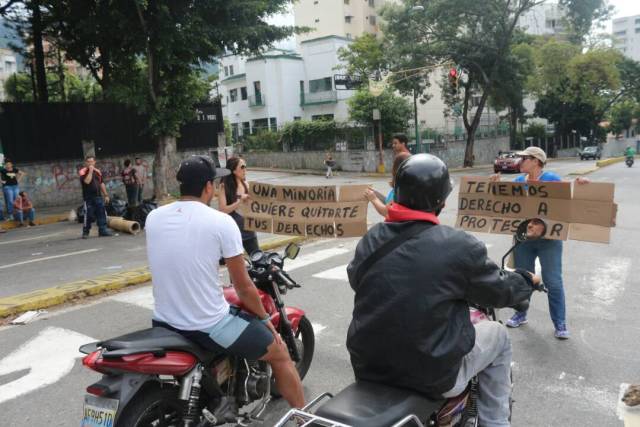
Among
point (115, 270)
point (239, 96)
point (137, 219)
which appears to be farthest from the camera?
point (239, 96)

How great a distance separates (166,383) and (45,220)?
16.0 m

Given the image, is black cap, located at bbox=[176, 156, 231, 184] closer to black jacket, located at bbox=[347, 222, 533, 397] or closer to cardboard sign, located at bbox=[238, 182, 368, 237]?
black jacket, located at bbox=[347, 222, 533, 397]

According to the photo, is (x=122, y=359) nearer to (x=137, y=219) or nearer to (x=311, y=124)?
(x=137, y=219)

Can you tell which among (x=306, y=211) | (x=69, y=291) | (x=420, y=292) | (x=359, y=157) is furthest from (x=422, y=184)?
(x=359, y=157)

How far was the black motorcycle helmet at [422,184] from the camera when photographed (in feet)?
8.19

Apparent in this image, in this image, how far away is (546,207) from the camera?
Result: 4949 mm

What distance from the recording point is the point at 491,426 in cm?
285

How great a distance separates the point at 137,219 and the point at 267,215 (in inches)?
363

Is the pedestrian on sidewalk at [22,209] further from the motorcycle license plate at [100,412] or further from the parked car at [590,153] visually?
the parked car at [590,153]

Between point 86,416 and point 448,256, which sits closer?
point 448,256

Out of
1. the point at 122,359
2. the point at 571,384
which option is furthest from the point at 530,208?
the point at 122,359

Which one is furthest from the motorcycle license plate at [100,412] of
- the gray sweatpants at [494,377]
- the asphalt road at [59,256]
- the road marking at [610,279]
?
the asphalt road at [59,256]

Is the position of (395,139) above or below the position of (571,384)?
above

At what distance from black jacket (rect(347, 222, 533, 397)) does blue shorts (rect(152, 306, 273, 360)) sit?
2.88 feet
